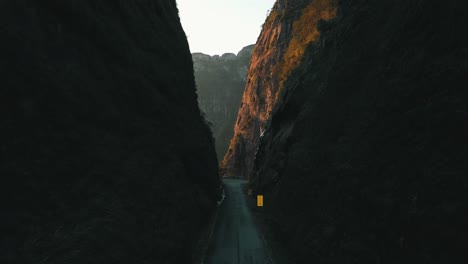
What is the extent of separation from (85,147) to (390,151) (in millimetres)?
11832

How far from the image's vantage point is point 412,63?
36.1 ft

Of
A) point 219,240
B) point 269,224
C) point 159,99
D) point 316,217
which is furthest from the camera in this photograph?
point 269,224

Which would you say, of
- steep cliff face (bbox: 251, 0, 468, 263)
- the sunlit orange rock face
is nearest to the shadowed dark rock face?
steep cliff face (bbox: 251, 0, 468, 263)

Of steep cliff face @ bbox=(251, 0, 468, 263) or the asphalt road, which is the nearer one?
steep cliff face @ bbox=(251, 0, 468, 263)

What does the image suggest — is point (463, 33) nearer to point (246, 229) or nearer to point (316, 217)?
point (316, 217)

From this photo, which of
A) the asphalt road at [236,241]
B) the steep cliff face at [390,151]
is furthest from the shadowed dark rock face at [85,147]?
the steep cliff face at [390,151]

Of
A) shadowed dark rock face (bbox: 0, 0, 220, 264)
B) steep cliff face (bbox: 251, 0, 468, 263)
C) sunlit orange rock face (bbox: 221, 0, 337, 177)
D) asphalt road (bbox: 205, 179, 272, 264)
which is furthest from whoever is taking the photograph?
sunlit orange rock face (bbox: 221, 0, 337, 177)

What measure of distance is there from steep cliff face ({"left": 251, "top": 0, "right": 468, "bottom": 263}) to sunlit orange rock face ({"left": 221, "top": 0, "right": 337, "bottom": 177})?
147ft

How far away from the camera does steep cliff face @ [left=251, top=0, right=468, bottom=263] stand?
7.66 m

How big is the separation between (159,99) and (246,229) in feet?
38.4

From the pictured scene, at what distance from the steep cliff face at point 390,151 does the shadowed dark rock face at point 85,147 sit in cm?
757

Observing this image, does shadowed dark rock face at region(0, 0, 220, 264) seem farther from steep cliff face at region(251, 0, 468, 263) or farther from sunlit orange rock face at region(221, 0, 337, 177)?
sunlit orange rock face at region(221, 0, 337, 177)

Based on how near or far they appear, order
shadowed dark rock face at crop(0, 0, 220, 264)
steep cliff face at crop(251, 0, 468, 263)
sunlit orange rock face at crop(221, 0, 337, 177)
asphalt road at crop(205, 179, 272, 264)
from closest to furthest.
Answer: steep cliff face at crop(251, 0, 468, 263), shadowed dark rock face at crop(0, 0, 220, 264), asphalt road at crop(205, 179, 272, 264), sunlit orange rock face at crop(221, 0, 337, 177)

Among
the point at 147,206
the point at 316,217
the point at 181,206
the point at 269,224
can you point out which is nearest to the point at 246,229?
the point at 269,224
